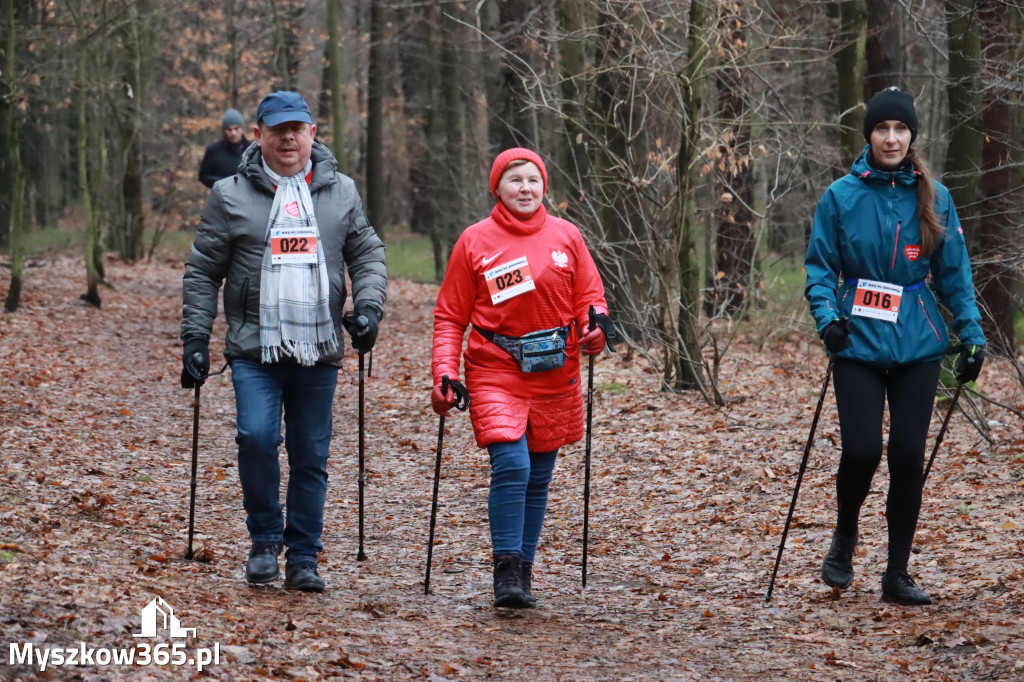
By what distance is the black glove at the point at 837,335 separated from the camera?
5352mm

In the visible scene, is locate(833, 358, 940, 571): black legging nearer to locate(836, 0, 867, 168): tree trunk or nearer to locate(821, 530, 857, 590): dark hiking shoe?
locate(821, 530, 857, 590): dark hiking shoe

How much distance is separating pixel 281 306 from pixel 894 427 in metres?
3.03

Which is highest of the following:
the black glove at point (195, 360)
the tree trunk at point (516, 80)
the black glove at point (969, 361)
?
the tree trunk at point (516, 80)

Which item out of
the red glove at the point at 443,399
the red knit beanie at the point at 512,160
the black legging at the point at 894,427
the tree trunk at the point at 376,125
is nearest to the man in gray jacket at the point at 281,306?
the red glove at the point at 443,399

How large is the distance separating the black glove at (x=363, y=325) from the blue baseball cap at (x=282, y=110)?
38.3 inches

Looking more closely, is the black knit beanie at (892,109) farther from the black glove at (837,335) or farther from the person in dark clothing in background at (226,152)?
the person in dark clothing in background at (226,152)

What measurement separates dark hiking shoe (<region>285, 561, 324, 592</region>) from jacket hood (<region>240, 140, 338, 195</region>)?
1879 mm

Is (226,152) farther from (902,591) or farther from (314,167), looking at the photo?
(902,591)

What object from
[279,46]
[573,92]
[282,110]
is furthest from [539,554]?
[279,46]

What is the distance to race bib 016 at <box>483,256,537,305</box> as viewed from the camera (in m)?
5.55

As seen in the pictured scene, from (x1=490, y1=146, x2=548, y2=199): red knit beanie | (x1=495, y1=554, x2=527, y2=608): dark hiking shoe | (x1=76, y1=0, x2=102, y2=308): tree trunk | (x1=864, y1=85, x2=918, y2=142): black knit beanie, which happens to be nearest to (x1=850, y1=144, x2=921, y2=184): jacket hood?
(x1=864, y1=85, x2=918, y2=142): black knit beanie

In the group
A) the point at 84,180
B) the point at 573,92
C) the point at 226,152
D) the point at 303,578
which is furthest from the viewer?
the point at 84,180

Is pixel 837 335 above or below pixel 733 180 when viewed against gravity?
below

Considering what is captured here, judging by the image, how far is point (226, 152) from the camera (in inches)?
542
